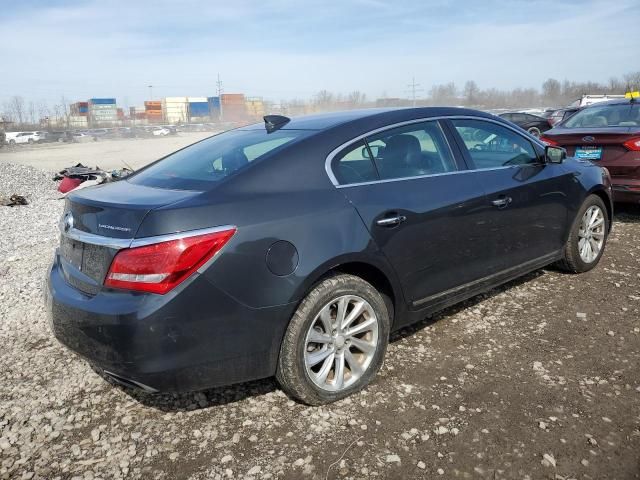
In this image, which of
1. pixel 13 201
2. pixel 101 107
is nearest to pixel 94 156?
pixel 13 201

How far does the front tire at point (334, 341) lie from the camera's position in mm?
2715

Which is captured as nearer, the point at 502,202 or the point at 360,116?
the point at 360,116

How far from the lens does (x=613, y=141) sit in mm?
6508

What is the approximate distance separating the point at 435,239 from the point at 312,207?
95 cm

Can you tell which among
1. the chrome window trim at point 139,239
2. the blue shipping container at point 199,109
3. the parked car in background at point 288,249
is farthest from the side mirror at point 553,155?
the blue shipping container at point 199,109

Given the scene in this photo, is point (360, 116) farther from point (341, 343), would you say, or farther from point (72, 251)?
point (72, 251)

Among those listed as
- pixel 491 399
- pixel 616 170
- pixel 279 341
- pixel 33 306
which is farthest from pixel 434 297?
pixel 616 170

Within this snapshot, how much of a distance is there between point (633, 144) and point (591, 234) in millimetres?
2155

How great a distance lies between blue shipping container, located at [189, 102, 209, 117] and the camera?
327 feet

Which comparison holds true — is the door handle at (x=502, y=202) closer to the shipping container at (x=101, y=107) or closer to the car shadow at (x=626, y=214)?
the car shadow at (x=626, y=214)

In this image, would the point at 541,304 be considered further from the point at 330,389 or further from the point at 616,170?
the point at 616,170

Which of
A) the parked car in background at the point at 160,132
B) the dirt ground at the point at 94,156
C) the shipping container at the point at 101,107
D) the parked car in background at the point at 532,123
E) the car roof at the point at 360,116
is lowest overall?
the dirt ground at the point at 94,156

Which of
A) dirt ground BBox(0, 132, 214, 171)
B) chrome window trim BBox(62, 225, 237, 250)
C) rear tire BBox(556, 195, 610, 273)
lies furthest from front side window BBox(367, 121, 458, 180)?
dirt ground BBox(0, 132, 214, 171)

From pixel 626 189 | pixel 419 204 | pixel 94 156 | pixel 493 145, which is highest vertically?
pixel 493 145
